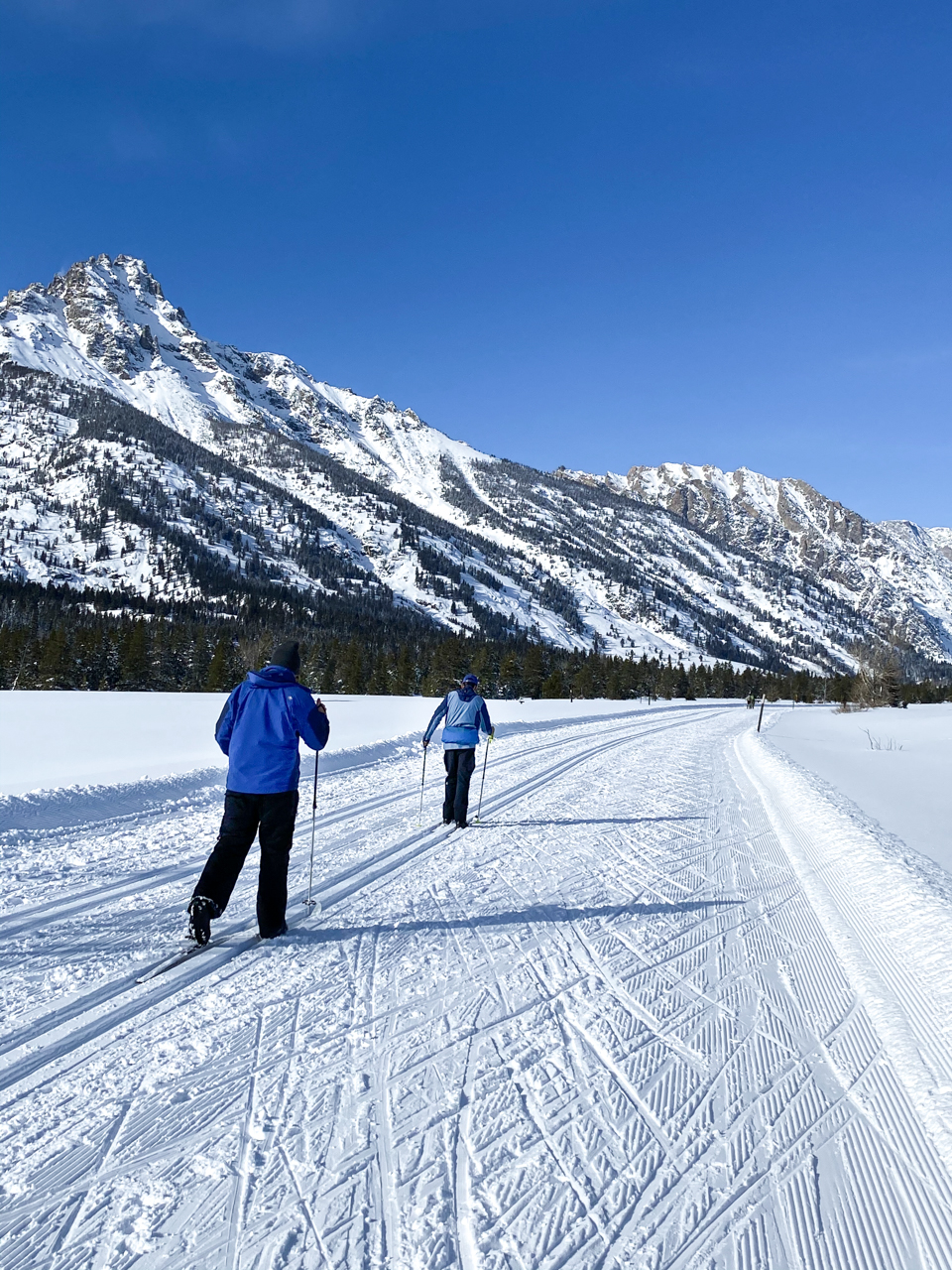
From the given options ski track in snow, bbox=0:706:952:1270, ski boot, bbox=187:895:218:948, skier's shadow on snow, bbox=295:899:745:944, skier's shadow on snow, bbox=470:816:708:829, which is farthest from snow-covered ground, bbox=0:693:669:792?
ski track in snow, bbox=0:706:952:1270

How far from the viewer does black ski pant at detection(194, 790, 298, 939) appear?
496cm

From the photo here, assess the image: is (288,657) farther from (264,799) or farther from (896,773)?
(896,773)

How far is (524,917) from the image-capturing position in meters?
5.71

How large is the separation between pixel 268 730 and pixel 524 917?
8.88ft

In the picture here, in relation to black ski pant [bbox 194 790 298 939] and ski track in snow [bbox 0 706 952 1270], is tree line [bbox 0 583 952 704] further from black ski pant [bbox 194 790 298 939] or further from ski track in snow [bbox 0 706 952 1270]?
ski track in snow [bbox 0 706 952 1270]

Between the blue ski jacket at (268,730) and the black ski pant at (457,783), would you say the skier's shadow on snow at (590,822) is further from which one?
the blue ski jacket at (268,730)

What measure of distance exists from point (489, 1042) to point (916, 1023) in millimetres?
2623

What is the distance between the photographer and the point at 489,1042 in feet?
12.0

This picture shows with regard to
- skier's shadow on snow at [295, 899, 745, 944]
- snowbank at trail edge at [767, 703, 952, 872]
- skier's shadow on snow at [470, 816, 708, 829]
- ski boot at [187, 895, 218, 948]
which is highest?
ski boot at [187, 895, 218, 948]

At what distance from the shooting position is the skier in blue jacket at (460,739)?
9.19 meters

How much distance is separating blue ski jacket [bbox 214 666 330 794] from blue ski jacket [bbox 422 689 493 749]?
4229 millimetres

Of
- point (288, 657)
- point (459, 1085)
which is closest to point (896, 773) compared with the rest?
point (288, 657)

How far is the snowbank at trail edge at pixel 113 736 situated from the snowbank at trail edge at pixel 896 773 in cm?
1187

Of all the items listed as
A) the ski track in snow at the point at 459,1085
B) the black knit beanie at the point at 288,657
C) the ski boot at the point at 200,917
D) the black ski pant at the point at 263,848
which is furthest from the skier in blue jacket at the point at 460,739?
the ski boot at the point at 200,917
